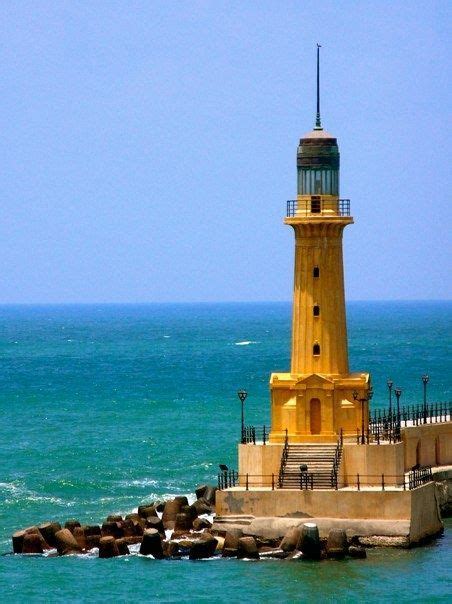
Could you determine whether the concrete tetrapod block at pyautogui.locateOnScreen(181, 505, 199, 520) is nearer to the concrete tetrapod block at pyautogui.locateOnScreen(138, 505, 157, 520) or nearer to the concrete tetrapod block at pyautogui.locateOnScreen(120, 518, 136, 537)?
the concrete tetrapod block at pyautogui.locateOnScreen(138, 505, 157, 520)

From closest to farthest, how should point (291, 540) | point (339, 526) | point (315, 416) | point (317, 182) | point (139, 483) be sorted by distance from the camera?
point (291, 540) → point (339, 526) → point (315, 416) → point (317, 182) → point (139, 483)

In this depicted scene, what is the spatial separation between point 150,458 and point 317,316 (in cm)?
2129

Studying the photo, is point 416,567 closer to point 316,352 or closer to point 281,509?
point 281,509

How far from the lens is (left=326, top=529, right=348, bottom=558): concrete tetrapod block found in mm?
50000

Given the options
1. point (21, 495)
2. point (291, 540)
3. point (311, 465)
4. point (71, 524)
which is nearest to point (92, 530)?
point (71, 524)

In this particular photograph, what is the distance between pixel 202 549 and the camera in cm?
5028

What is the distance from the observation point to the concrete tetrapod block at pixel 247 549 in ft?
164

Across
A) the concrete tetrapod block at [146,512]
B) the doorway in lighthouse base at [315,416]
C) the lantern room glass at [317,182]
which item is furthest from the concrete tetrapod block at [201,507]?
the lantern room glass at [317,182]

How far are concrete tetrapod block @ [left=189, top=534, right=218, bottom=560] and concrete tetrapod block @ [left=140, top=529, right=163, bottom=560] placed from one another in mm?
794

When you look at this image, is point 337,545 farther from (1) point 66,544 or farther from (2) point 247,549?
(1) point 66,544

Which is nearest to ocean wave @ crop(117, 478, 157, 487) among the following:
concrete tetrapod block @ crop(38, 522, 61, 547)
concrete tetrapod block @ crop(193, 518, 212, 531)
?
concrete tetrapod block @ crop(193, 518, 212, 531)

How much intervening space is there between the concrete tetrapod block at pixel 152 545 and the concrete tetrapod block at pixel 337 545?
3992 millimetres

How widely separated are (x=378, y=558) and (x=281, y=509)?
3008 millimetres

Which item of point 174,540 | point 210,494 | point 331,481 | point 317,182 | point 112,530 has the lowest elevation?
point 174,540
